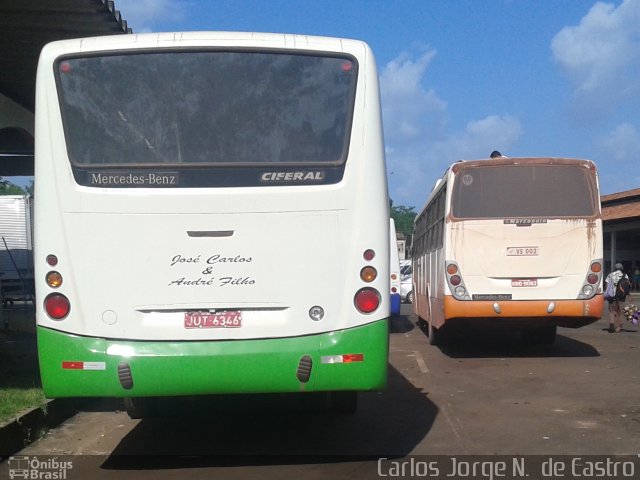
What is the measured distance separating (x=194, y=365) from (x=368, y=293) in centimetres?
143

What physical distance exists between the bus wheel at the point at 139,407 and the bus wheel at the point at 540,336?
9.05 meters

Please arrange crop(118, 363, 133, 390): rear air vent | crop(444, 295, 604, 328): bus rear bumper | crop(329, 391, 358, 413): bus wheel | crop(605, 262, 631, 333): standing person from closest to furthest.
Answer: crop(118, 363, 133, 390): rear air vent
crop(329, 391, 358, 413): bus wheel
crop(444, 295, 604, 328): bus rear bumper
crop(605, 262, 631, 333): standing person

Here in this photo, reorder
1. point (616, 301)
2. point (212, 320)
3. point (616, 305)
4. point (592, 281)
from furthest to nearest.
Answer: point (616, 305) → point (616, 301) → point (592, 281) → point (212, 320)

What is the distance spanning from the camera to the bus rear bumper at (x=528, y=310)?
1227 cm

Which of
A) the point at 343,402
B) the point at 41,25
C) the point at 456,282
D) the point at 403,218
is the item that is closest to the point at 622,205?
the point at 456,282

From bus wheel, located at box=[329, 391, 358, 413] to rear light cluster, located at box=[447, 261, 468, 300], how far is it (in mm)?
4997

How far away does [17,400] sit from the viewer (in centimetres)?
821

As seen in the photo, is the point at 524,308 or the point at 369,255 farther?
the point at 524,308

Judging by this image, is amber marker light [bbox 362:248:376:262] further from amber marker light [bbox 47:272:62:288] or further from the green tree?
the green tree

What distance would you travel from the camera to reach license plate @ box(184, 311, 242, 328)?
612 centimetres

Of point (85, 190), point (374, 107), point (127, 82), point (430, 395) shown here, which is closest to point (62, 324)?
point (85, 190)

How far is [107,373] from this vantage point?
6004mm

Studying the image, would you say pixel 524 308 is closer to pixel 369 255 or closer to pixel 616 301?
pixel 616 301

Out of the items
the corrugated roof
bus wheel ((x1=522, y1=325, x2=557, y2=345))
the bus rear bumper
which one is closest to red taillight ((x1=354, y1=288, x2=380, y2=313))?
the bus rear bumper
